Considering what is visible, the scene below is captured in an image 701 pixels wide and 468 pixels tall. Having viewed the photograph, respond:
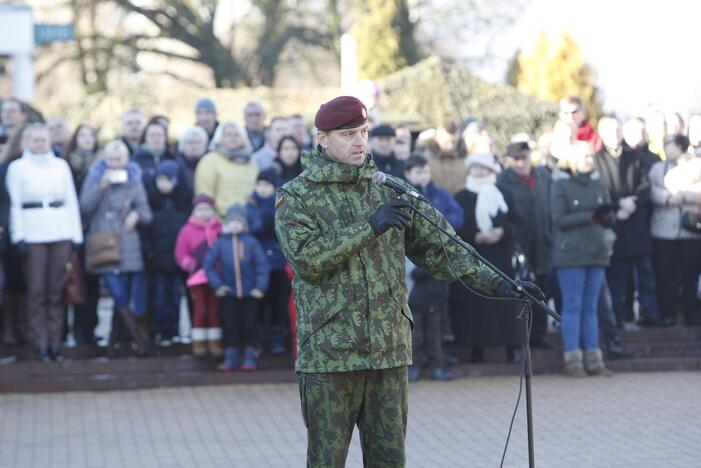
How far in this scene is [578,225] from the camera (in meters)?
11.7

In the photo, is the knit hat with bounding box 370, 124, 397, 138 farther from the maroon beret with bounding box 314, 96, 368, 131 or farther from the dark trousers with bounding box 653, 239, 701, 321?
the maroon beret with bounding box 314, 96, 368, 131

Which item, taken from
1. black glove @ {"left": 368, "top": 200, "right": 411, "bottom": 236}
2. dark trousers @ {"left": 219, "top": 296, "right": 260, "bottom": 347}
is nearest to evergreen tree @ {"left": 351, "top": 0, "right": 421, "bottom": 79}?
dark trousers @ {"left": 219, "top": 296, "right": 260, "bottom": 347}

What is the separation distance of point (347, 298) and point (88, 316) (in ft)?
22.7

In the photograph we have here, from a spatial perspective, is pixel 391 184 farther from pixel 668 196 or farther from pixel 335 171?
pixel 668 196

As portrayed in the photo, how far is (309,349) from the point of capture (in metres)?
5.90

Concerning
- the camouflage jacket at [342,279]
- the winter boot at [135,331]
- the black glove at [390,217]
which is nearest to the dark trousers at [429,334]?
the winter boot at [135,331]

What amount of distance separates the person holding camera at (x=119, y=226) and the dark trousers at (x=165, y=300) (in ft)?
0.50

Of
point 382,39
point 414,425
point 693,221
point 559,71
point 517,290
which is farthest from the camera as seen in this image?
point 559,71

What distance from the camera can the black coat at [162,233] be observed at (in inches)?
475

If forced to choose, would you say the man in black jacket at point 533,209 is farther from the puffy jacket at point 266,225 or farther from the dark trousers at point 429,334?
the puffy jacket at point 266,225

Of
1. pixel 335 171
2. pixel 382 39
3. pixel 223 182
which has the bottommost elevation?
pixel 335 171

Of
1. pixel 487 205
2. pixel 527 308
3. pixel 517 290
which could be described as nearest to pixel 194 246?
pixel 487 205

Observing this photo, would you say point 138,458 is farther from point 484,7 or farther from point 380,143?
point 484,7

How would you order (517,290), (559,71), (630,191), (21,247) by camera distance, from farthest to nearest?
(559,71)
(630,191)
(21,247)
(517,290)
